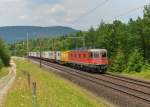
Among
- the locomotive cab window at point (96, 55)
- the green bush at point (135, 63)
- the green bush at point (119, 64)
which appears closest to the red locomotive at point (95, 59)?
the locomotive cab window at point (96, 55)

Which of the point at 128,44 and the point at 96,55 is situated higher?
the point at 128,44

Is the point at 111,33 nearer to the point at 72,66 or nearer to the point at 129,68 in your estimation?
the point at 72,66

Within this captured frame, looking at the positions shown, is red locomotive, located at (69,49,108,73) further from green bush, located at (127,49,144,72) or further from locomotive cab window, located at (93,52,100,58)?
green bush, located at (127,49,144,72)

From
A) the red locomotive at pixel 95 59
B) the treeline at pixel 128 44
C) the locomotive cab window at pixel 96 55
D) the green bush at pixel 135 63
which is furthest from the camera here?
the treeline at pixel 128 44

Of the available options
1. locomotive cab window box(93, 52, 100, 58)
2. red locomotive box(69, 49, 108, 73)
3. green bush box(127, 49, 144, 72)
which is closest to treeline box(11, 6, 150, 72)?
green bush box(127, 49, 144, 72)

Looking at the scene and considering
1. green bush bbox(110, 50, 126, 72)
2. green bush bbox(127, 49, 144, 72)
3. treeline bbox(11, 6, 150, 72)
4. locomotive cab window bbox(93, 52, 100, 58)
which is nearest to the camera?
locomotive cab window bbox(93, 52, 100, 58)

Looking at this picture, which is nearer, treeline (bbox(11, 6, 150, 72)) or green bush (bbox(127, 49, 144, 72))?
green bush (bbox(127, 49, 144, 72))

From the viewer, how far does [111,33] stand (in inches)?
3474

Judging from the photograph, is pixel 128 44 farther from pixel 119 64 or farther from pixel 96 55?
pixel 96 55

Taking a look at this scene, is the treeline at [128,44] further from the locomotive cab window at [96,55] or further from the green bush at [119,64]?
the locomotive cab window at [96,55]

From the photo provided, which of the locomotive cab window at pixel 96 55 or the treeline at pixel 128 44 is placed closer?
the locomotive cab window at pixel 96 55

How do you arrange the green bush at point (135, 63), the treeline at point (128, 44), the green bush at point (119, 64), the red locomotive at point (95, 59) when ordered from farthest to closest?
the green bush at point (119, 64), the treeline at point (128, 44), the green bush at point (135, 63), the red locomotive at point (95, 59)

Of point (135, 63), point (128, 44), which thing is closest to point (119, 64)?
point (135, 63)

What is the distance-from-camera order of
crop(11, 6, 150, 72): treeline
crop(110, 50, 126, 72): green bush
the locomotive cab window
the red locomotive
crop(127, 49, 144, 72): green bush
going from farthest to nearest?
crop(110, 50, 126, 72): green bush → crop(11, 6, 150, 72): treeline → crop(127, 49, 144, 72): green bush → the locomotive cab window → the red locomotive
